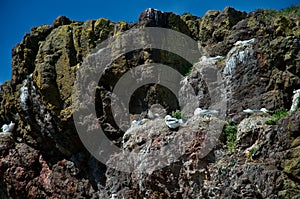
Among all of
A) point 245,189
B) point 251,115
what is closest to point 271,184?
point 245,189

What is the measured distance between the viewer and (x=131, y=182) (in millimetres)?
10906

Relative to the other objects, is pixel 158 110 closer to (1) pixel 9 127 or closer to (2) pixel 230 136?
(2) pixel 230 136

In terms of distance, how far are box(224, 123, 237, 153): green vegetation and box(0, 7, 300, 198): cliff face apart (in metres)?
0.09

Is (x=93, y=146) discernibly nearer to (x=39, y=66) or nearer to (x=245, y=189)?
(x=39, y=66)

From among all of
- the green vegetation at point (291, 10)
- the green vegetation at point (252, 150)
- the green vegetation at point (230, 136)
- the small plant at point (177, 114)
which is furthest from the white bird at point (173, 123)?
the green vegetation at point (291, 10)

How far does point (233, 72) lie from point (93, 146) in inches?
191

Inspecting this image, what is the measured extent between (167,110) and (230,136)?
349 centimetres

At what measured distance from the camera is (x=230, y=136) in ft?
30.5

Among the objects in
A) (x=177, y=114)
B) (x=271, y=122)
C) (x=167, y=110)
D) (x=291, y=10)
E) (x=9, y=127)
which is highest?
(x=291, y=10)

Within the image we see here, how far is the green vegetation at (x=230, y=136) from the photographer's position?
9.03 metres

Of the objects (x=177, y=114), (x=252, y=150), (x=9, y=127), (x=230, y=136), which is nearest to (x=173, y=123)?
(x=230, y=136)

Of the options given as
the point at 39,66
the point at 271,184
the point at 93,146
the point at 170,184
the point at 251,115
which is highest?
the point at 39,66

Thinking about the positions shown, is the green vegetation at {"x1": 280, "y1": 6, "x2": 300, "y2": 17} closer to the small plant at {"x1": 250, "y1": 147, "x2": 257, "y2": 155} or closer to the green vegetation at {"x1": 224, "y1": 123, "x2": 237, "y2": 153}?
the green vegetation at {"x1": 224, "y1": 123, "x2": 237, "y2": 153}

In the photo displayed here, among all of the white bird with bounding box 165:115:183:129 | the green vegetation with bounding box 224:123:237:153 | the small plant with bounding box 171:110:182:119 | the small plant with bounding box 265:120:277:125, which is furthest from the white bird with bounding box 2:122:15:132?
the small plant with bounding box 265:120:277:125
